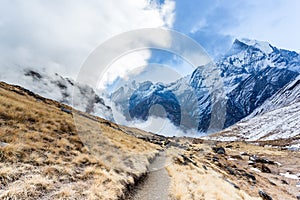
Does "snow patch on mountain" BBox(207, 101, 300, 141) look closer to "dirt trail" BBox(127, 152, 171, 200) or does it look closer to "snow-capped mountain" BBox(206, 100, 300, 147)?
"snow-capped mountain" BBox(206, 100, 300, 147)

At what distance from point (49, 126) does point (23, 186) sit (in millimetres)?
11228

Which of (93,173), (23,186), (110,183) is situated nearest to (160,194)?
(110,183)

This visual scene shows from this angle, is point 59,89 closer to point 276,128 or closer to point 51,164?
point 51,164

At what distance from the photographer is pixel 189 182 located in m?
16.6

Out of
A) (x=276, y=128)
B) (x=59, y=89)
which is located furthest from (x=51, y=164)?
(x=276, y=128)

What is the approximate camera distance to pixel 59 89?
462 ft

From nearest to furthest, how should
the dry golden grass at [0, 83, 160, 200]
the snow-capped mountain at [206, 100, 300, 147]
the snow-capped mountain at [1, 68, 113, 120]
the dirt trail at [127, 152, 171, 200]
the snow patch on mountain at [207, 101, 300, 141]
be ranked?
the dry golden grass at [0, 83, 160, 200], the dirt trail at [127, 152, 171, 200], the snow-capped mountain at [1, 68, 113, 120], the snow-capped mountain at [206, 100, 300, 147], the snow patch on mountain at [207, 101, 300, 141]

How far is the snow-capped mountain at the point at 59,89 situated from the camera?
383 feet

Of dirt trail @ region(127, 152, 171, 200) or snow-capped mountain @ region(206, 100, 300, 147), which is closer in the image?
dirt trail @ region(127, 152, 171, 200)

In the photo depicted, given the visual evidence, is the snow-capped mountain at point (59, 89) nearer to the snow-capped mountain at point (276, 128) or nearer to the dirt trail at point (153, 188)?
the dirt trail at point (153, 188)

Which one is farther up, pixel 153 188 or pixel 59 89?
pixel 59 89

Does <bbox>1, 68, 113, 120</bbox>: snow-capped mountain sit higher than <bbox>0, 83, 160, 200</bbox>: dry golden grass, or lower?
higher

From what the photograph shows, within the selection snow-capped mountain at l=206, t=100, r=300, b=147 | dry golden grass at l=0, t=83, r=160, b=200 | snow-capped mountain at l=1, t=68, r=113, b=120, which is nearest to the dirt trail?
dry golden grass at l=0, t=83, r=160, b=200

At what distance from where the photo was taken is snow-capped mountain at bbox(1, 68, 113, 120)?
383ft
